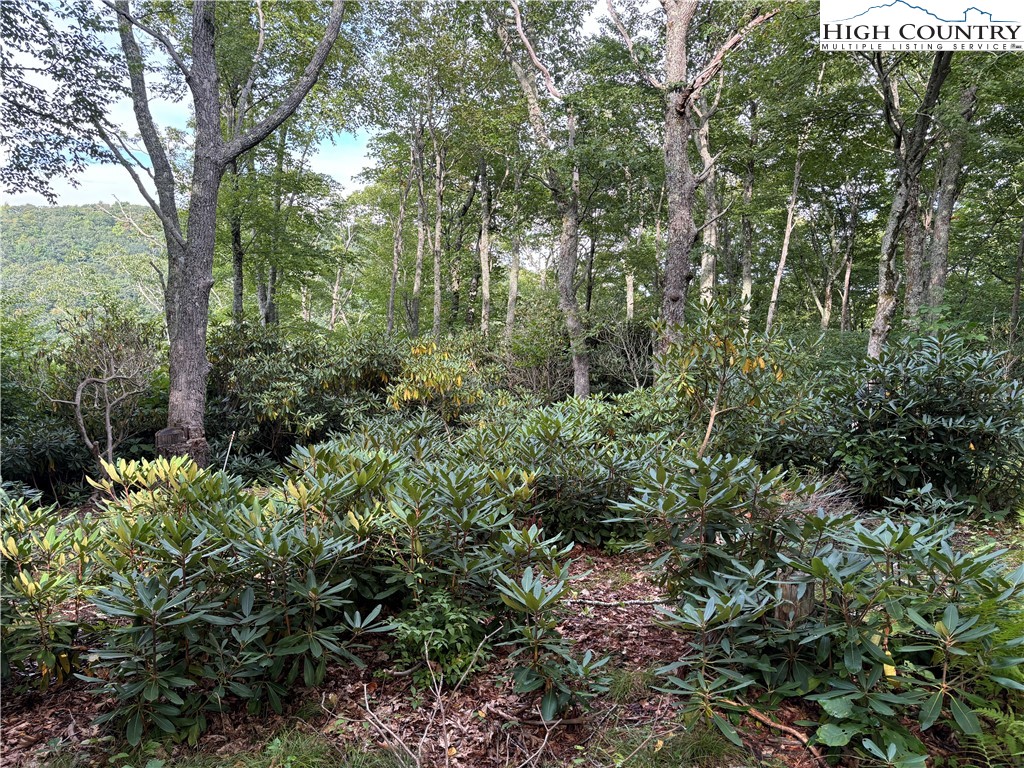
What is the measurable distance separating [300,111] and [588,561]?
1451cm

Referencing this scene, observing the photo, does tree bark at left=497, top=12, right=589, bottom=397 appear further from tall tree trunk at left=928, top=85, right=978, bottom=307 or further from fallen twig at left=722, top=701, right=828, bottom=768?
fallen twig at left=722, top=701, right=828, bottom=768

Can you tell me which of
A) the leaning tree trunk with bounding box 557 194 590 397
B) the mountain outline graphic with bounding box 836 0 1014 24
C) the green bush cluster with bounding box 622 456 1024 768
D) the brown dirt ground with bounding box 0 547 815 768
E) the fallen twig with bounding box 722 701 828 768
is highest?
the mountain outline graphic with bounding box 836 0 1014 24

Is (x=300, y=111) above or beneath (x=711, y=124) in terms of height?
above

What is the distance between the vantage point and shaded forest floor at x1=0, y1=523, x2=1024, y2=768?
1.62m

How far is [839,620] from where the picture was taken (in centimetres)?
165

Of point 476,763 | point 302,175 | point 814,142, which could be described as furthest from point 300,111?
point 476,763

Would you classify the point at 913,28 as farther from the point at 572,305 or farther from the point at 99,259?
the point at 99,259

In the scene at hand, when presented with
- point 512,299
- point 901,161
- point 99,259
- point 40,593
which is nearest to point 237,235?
point 512,299

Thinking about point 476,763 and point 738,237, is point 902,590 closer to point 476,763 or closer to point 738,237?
point 476,763

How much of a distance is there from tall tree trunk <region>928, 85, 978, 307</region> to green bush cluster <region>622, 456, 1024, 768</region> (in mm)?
9993

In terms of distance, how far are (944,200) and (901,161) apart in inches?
199

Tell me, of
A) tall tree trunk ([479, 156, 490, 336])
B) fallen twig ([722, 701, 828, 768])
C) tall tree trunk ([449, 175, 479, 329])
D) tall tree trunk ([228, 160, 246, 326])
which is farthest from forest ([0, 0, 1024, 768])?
tall tree trunk ([449, 175, 479, 329])

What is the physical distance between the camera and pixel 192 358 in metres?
5.59

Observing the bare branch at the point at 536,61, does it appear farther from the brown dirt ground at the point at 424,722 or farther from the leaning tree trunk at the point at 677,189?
the brown dirt ground at the point at 424,722
